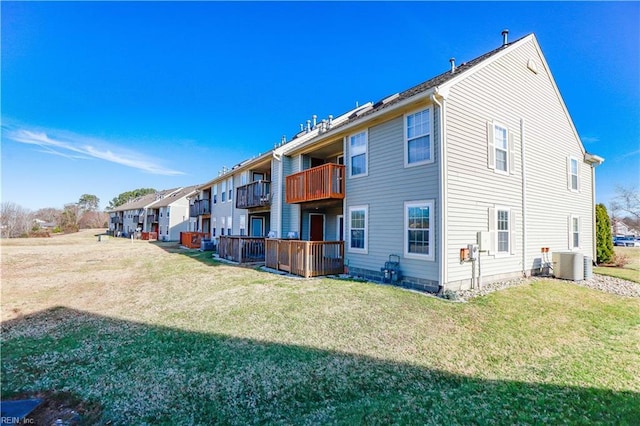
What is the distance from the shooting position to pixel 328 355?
454 cm

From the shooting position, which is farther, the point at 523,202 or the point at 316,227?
the point at 316,227

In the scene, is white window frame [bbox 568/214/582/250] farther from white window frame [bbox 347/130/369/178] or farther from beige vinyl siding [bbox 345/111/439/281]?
white window frame [bbox 347/130/369/178]

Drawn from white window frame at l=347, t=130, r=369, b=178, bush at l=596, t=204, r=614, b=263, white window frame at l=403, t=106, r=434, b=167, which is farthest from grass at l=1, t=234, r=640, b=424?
bush at l=596, t=204, r=614, b=263

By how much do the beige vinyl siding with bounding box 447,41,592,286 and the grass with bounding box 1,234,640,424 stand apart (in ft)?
7.67

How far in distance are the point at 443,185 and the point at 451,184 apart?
1.38 feet

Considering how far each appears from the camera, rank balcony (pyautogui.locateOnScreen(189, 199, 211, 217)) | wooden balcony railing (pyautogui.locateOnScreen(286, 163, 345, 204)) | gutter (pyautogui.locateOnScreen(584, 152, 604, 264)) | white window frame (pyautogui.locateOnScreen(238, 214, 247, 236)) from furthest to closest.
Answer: balcony (pyautogui.locateOnScreen(189, 199, 211, 217)), white window frame (pyautogui.locateOnScreen(238, 214, 247, 236)), gutter (pyautogui.locateOnScreen(584, 152, 604, 264)), wooden balcony railing (pyautogui.locateOnScreen(286, 163, 345, 204))

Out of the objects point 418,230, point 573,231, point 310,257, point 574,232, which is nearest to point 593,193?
point 574,232

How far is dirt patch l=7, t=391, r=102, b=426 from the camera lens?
10.2 feet

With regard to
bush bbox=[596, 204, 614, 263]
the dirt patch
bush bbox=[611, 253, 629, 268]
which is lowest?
the dirt patch

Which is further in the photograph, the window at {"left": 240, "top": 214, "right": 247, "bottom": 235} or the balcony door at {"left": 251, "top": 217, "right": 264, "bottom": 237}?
the window at {"left": 240, "top": 214, "right": 247, "bottom": 235}

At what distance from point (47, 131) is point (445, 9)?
82.9 feet

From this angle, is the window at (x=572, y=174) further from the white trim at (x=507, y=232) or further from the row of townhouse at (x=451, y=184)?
the white trim at (x=507, y=232)

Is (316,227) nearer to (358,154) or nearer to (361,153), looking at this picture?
(358,154)

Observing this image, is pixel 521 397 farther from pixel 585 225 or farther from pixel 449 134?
pixel 585 225
